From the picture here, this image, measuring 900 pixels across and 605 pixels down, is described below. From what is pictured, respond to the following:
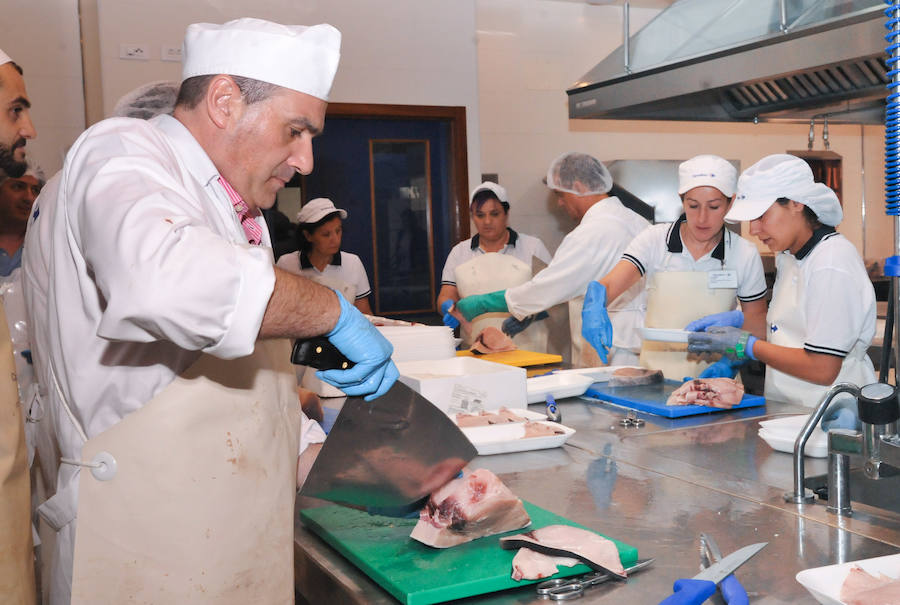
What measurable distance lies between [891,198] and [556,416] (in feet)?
4.19

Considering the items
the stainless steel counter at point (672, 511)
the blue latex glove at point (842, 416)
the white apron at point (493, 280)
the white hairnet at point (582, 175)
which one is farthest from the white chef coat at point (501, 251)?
the blue latex glove at point (842, 416)

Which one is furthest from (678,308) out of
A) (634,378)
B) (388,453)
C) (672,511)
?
(388,453)

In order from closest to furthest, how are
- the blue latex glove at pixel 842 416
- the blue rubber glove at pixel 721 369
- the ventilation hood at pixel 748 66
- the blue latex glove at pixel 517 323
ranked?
the blue latex glove at pixel 842 416, the ventilation hood at pixel 748 66, the blue rubber glove at pixel 721 369, the blue latex glove at pixel 517 323

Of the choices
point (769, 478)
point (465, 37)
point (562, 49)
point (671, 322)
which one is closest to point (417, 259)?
point (465, 37)

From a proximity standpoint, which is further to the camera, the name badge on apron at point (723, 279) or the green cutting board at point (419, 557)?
the name badge on apron at point (723, 279)

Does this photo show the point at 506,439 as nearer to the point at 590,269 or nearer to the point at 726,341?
the point at 726,341

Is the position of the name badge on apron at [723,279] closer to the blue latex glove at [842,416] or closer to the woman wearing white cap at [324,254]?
the blue latex glove at [842,416]

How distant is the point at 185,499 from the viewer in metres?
1.36

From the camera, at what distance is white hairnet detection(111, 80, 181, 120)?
7.26 feet

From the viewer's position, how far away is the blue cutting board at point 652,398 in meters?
2.57

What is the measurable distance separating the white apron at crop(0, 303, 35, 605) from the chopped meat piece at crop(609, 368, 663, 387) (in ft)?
6.66

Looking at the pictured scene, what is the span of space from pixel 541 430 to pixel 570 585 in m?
0.95

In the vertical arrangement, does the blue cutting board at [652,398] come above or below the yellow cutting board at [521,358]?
below

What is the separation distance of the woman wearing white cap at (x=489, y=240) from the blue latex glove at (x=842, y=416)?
134 inches
